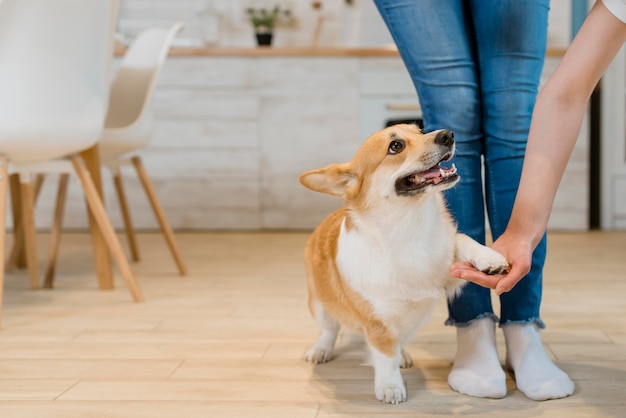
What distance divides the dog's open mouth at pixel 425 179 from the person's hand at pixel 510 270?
5.8 inches

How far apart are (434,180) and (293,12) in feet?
12.7

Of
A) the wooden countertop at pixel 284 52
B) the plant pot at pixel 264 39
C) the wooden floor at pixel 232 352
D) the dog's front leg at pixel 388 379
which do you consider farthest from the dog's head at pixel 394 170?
the plant pot at pixel 264 39

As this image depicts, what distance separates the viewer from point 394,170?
1348mm

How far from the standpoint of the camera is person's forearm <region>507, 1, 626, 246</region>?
1.31 m

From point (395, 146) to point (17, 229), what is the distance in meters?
2.08

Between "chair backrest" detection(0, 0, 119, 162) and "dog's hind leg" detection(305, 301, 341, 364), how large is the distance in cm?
100

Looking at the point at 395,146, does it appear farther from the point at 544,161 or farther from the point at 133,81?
the point at 133,81

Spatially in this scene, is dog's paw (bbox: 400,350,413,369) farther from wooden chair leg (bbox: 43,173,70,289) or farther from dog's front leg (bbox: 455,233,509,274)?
wooden chair leg (bbox: 43,173,70,289)

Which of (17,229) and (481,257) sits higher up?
(481,257)

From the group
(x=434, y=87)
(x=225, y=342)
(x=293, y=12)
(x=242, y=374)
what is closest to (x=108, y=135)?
(x=225, y=342)

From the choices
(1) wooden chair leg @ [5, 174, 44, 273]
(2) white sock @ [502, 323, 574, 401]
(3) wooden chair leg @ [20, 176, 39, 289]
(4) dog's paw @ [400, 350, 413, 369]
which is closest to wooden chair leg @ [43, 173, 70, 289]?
(3) wooden chair leg @ [20, 176, 39, 289]

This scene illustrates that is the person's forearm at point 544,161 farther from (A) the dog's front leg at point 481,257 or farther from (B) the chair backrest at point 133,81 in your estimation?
(B) the chair backrest at point 133,81

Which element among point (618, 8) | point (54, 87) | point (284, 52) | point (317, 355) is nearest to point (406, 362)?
point (317, 355)

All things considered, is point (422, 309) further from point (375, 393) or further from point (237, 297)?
point (237, 297)
